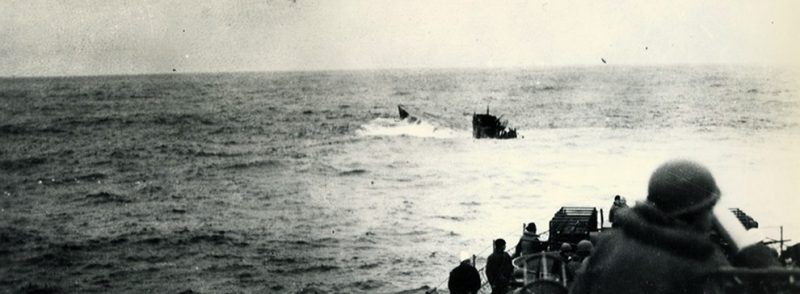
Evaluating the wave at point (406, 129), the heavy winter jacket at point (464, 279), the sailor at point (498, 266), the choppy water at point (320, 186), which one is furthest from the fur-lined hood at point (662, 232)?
the wave at point (406, 129)

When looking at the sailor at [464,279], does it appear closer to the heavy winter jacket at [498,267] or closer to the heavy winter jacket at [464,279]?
the heavy winter jacket at [464,279]

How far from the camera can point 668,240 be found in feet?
8.58

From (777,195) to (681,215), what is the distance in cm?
3612

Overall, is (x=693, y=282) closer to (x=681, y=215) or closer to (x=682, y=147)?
(x=681, y=215)

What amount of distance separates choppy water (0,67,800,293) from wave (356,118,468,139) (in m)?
0.29

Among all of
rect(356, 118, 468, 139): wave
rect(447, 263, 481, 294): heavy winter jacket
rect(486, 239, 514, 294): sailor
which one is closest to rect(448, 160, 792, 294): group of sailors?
rect(447, 263, 481, 294): heavy winter jacket

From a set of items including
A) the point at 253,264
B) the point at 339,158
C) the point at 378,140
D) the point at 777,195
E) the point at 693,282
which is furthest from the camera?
the point at 378,140

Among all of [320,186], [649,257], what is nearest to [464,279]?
[649,257]

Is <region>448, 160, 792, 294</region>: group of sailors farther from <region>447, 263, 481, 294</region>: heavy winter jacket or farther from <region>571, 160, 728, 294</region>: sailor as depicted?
<region>447, 263, 481, 294</region>: heavy winter jacket

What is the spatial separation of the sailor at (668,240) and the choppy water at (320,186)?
0.15m

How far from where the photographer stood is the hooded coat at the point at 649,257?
2584 mm

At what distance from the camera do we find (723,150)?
5409 cm

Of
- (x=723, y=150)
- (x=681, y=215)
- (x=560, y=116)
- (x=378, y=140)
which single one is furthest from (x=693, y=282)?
(x=560, y=116)

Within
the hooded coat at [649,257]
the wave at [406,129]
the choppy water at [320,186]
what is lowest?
the choppy water at [320,186]
